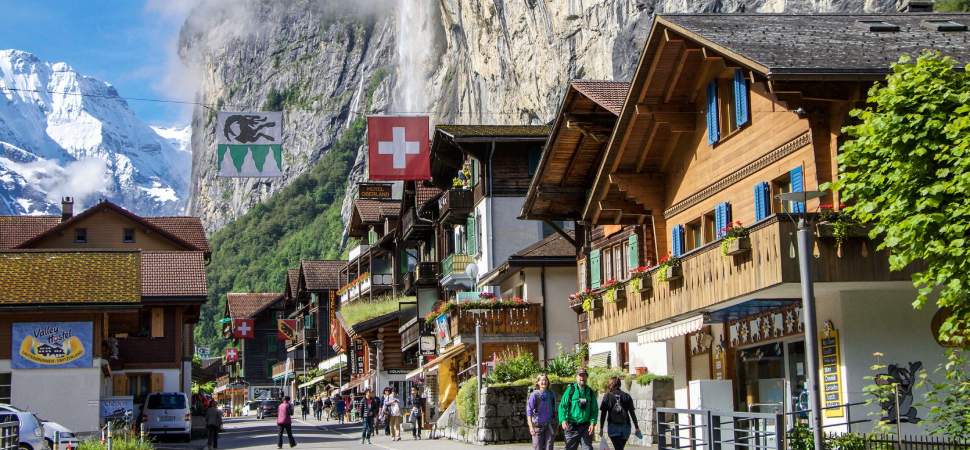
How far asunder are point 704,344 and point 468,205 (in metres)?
23.5

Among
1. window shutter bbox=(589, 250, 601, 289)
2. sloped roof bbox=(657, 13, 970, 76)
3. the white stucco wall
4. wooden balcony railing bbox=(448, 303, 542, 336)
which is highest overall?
sloped roof bbox=(657, 13, 970, 76)

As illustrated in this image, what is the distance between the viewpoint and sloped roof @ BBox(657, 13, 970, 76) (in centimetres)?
2108

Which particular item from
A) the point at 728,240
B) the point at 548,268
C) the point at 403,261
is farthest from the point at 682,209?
the point at 403,261

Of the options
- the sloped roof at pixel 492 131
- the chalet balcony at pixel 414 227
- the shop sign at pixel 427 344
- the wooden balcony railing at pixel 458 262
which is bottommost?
the shop sign at pixel 427 344

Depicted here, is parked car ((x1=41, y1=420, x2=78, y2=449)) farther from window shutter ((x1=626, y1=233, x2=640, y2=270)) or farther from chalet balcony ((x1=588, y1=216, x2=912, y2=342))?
window shutter ((x1=626, y1=233, x2=640, y2=270))

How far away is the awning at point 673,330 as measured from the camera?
25.0m

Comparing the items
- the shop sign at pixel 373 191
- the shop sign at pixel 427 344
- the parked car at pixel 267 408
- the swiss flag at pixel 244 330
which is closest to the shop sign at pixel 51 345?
the shop sign at pixel 427 344

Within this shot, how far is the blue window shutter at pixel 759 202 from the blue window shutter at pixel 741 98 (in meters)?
1.31

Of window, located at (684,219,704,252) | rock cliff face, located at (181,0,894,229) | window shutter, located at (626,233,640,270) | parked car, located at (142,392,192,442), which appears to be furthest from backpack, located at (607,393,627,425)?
rock cliff face, located at (181,0,894,229)

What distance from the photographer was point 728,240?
22203mm

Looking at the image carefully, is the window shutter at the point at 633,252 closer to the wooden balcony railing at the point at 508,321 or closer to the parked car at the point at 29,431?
the wooden balcony railing at the point at 508,321

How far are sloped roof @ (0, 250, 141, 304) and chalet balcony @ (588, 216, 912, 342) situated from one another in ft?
55.2

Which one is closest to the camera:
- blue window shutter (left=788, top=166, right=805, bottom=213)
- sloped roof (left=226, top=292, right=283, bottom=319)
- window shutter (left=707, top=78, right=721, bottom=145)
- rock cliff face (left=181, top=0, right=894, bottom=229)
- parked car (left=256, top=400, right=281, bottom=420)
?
blue window shutter (left=788, top=166, right=805, bottom=213)

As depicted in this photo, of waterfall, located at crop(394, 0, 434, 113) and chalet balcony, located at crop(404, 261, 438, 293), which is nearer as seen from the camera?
chalet balcony, located at crop(404, 261, 438, 293)
